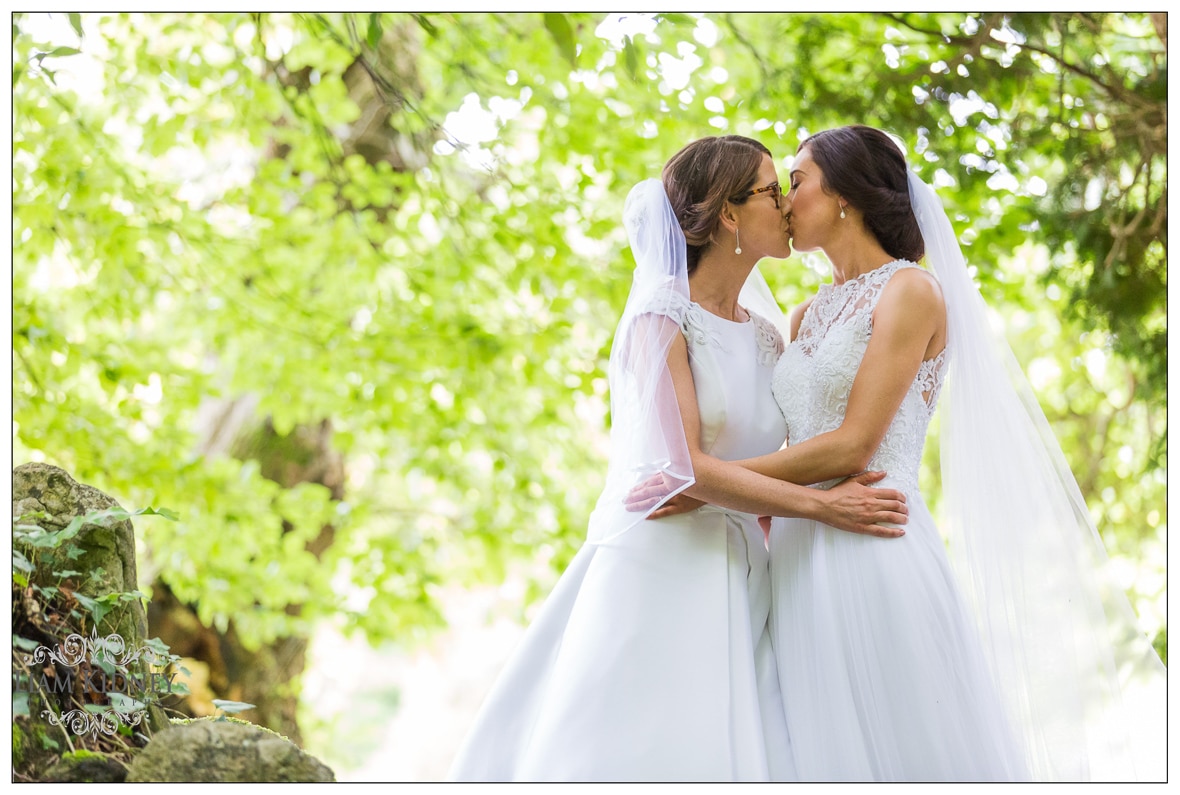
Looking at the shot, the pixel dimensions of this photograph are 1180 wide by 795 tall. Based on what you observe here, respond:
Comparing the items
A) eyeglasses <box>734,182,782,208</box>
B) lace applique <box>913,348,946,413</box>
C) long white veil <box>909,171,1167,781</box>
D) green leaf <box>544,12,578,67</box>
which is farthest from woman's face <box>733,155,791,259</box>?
green leaf <box>544,12,578,67</box>

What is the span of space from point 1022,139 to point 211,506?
4265 millimetres

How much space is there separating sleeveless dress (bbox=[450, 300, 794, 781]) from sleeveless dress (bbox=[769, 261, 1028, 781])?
0.09 metres

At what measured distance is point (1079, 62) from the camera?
4.59 metres

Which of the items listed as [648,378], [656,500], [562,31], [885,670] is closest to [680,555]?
[656,500]

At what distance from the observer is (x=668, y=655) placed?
95.7 inches

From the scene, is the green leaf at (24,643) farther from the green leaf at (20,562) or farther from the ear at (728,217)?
the ear at (728,217)

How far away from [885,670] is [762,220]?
1.25m

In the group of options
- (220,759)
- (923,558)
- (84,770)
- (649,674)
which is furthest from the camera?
(923,558)

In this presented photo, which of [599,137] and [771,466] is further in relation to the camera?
[599,137]

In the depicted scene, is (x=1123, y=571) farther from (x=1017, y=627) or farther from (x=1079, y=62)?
(x=1017, y=627)

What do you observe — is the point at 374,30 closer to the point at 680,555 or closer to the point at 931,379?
the point at 680,555

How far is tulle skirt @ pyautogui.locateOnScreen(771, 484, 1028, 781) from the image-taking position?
2.35 metres

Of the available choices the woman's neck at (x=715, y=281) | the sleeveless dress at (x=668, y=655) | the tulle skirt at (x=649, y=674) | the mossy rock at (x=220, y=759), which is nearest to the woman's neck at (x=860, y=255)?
the woman's neck at (x=715, y=281)
